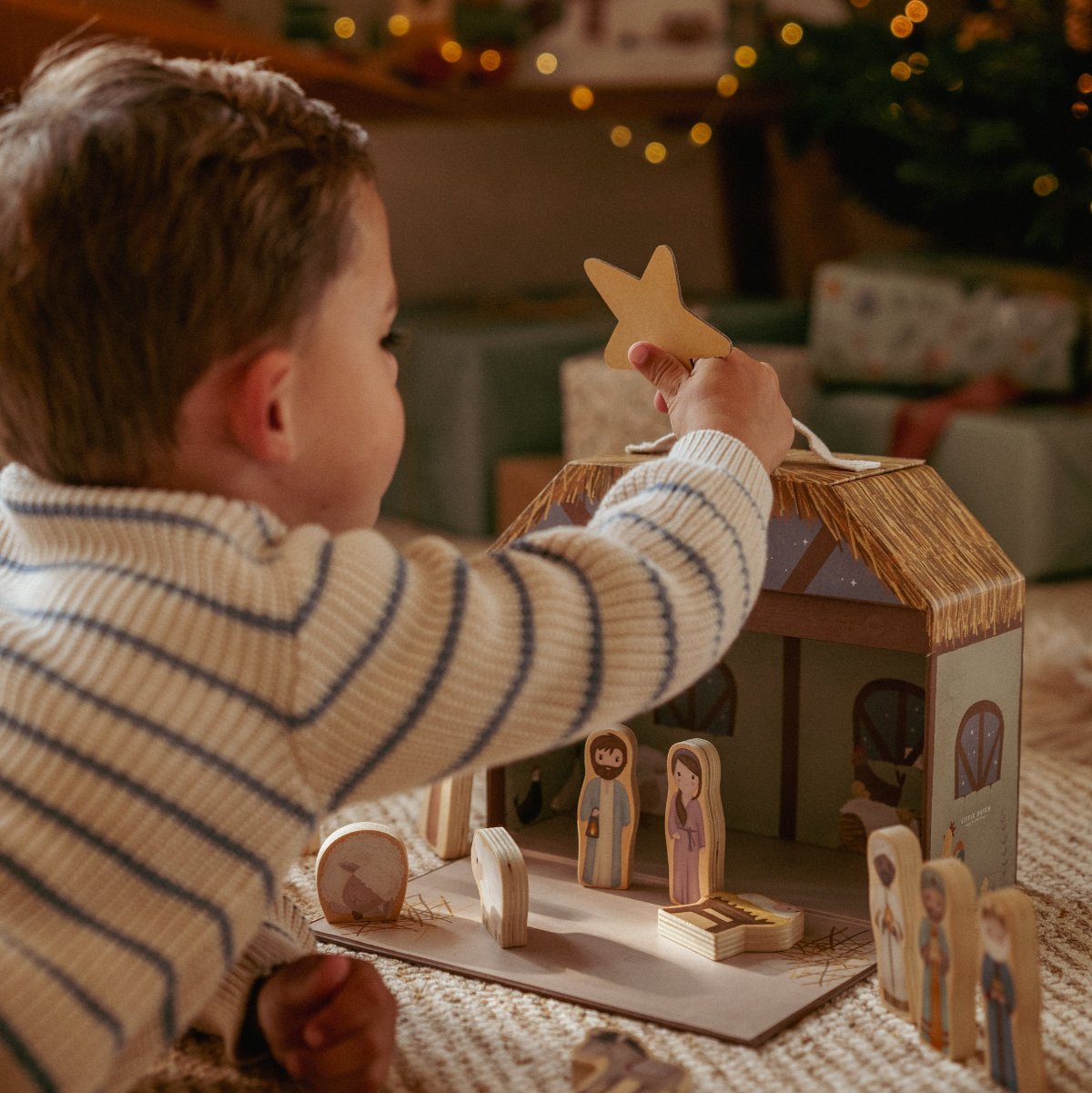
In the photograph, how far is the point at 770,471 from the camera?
2.54 feet

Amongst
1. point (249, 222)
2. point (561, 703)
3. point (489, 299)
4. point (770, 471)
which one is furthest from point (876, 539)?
point (489, 299)

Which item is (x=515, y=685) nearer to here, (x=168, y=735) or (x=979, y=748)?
(x=168, y=735)

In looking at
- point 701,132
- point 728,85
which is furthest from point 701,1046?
point 701,132

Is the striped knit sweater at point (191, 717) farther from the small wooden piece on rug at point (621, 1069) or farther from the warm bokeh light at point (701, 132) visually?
the warm bokeh light at point (701, 132)

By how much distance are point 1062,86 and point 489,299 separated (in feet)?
3.21

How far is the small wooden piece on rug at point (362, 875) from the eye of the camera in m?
0.80

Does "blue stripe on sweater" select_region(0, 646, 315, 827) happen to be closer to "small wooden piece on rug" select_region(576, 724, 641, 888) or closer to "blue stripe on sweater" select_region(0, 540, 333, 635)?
"blue stripe on sweater" select_region(0, 540, 333, 635)

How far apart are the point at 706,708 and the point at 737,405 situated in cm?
29

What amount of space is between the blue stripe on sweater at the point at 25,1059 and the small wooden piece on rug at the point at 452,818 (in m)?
0.40

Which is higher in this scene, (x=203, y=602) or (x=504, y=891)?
(x=203, y=602)

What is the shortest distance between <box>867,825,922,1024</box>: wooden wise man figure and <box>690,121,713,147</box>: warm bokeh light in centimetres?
192

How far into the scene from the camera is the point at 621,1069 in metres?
0.61

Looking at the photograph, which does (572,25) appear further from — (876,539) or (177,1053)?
(177,1053)

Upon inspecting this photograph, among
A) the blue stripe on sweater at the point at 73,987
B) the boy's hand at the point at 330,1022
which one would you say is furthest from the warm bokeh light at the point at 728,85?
the blue stripe on sweater at the point at 73,987
